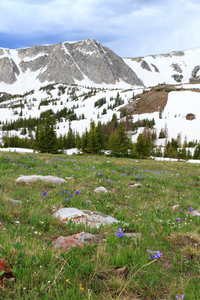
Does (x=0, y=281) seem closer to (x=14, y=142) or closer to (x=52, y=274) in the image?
(x=52, y=274)

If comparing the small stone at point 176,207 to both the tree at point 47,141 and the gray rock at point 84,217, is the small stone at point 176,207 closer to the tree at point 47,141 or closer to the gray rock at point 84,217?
the gray rock at point 84,217

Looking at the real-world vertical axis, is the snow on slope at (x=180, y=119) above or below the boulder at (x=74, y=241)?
above

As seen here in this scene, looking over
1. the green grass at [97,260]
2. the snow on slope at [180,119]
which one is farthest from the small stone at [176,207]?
the snow on slope at [180,119]

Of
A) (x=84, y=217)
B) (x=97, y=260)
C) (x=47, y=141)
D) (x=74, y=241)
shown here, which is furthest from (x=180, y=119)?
(x=97, y=260)

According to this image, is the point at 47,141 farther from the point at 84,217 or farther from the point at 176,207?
the point at 84,217

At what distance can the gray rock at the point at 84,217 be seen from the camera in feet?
14.3

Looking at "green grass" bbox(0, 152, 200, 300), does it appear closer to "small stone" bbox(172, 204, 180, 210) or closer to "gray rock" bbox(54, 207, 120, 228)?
"gray rock" bbox(54, 207, 120, 228)

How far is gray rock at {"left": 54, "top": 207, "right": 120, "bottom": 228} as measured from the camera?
4.35 metres

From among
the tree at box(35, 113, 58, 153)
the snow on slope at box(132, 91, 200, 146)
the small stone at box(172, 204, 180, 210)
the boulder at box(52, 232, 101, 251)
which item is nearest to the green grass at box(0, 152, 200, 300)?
the boulder at box(52, 232, 101, 251)

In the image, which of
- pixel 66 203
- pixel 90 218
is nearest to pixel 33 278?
pixel 90 218

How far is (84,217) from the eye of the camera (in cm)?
460

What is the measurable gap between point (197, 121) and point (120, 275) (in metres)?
178

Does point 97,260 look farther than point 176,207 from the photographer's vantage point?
No

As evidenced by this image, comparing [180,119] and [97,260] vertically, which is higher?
[180,119]
